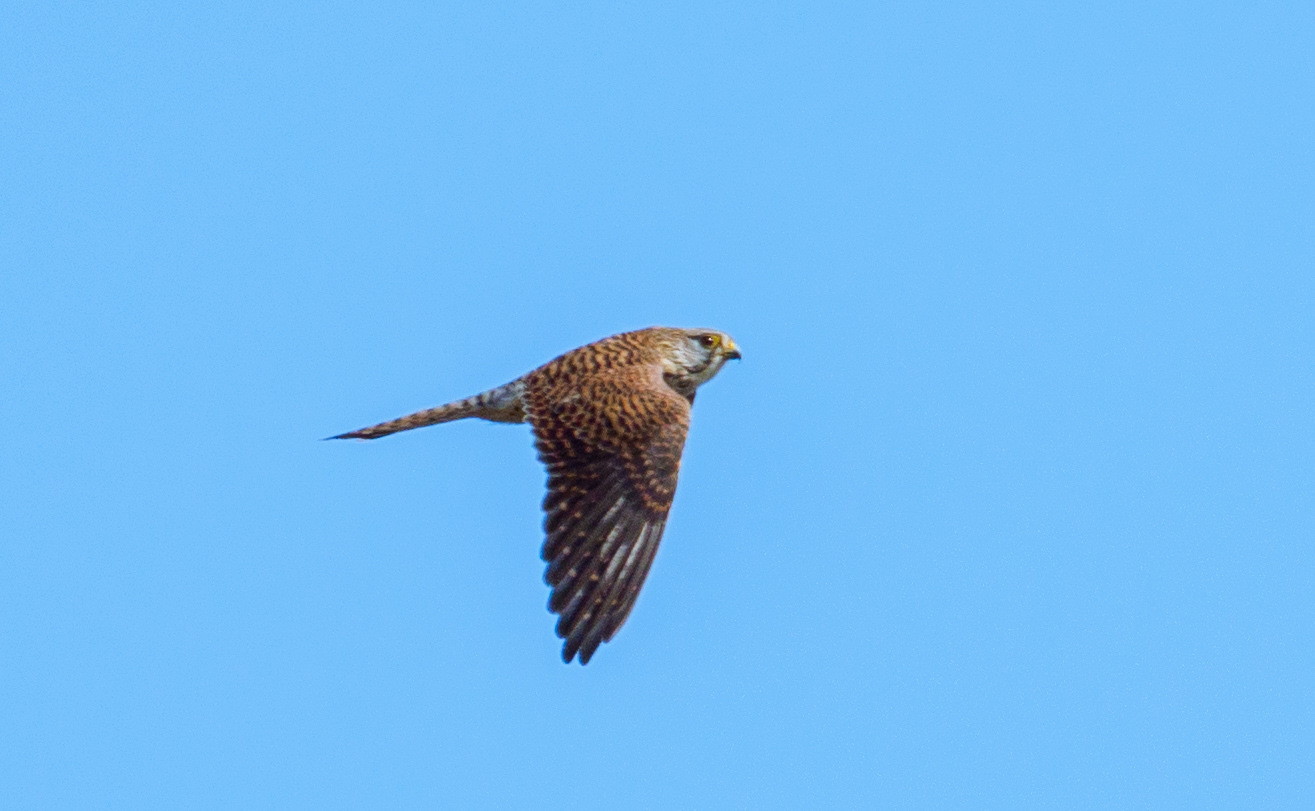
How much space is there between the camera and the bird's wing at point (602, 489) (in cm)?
1246

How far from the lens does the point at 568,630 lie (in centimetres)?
1234

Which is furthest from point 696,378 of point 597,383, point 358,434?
point 358,434

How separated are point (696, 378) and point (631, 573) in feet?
9.45

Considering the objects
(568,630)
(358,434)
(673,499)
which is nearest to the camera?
(568,630)

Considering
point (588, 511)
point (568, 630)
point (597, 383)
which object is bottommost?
point (568, 630)

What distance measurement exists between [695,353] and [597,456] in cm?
221

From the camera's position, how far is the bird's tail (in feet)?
47.1

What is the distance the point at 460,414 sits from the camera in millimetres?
14602

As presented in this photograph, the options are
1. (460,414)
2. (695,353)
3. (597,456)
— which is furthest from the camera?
(695,353)

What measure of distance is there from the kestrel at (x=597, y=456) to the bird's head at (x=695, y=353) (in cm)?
9

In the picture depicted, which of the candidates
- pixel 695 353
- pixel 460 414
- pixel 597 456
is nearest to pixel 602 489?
pixel 597 456

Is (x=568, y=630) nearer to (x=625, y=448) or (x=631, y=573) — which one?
(x=631, y=573)

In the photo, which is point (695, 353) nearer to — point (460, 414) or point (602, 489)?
point (460, 414)

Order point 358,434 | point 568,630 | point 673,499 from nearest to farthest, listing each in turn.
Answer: point 568,630 → point 673,499 → point 358,434
